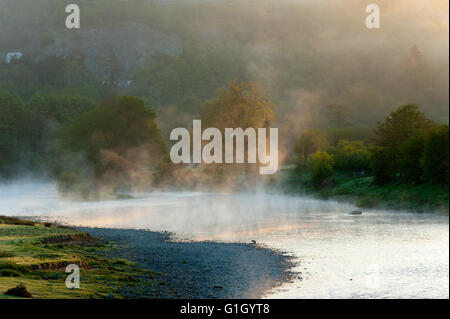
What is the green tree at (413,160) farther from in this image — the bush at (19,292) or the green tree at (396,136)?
the bush at (19,292)

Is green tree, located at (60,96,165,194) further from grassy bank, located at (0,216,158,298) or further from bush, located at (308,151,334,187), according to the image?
grassy bank, located at (0,216,158,298)

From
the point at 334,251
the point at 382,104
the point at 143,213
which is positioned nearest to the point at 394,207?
the point at 334,251

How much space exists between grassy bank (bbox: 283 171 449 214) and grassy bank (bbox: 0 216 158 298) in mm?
15591

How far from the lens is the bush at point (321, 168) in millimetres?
65938

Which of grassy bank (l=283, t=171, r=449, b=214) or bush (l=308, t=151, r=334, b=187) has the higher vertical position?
bush (l=308, t=151, r=334, b=187)

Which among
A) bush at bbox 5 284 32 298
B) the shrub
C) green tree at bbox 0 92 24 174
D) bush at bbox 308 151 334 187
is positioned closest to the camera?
bush at bbox 5 284 32 298

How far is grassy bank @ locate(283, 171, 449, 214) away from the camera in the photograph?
2756 centimetres

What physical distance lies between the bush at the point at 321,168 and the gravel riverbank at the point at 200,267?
3701cm

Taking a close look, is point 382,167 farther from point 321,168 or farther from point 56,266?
point 321,168

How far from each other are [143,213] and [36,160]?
45202 mm

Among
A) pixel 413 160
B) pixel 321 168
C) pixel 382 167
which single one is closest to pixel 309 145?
pixel 321 168

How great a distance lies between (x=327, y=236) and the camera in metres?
32.3

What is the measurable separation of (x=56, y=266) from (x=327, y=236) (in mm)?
17687

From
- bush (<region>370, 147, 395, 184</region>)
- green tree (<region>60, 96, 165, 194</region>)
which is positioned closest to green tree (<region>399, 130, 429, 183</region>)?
bush (<region>370, 147, 395, 184</region>)
